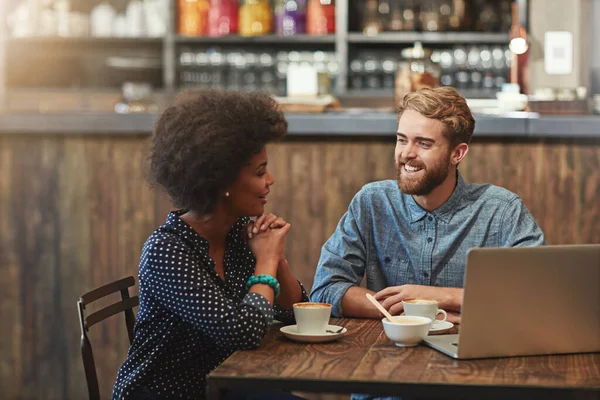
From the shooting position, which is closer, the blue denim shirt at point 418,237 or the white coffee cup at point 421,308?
the white coffee cup at point 421,308

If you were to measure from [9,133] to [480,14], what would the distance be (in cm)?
320

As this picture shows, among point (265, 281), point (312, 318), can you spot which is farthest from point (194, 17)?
point (312, 318)

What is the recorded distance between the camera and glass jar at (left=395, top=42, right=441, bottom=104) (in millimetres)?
3375

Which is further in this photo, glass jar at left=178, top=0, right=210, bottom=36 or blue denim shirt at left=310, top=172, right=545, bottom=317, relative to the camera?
glass jar at left=178, top=0, right=210, bottom=36

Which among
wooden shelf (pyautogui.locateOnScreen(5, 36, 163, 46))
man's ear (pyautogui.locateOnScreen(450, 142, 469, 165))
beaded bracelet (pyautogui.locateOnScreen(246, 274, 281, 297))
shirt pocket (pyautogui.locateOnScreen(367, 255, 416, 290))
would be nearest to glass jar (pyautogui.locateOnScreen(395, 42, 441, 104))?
man's ear (pyautogui.locateOnScreen(450, 142, 469, 165))

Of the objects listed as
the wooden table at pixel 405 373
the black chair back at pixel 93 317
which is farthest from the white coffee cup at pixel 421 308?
the black chair back at pixel 93 317

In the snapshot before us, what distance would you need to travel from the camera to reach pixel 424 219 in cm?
208

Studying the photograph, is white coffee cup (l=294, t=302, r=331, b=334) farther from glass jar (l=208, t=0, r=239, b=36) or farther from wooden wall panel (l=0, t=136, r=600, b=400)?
glass jar (l=208, t=0, r=239, b=36)

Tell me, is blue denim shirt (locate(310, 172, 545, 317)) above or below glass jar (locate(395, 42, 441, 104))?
below

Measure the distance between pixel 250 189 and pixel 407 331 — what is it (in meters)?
0.45

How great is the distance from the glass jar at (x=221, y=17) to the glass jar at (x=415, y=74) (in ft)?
6.84

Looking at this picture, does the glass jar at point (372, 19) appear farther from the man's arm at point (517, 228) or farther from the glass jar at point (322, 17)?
the man's arm at point (517, 228)

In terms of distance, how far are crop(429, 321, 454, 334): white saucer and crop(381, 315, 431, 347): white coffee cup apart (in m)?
0.11

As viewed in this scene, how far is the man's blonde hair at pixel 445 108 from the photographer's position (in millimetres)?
2037
